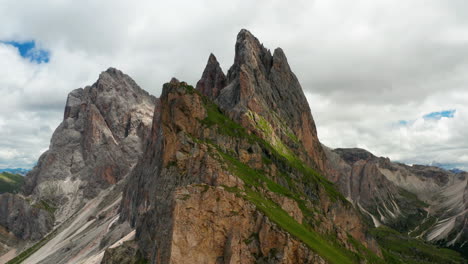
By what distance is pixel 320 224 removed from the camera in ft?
373

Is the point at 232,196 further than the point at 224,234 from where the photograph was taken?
Yes

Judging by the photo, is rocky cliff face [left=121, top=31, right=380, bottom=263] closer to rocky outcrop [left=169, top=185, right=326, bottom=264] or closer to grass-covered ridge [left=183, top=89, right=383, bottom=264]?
rocky outcrop [left=169, top=185, right=326, bottom=264]

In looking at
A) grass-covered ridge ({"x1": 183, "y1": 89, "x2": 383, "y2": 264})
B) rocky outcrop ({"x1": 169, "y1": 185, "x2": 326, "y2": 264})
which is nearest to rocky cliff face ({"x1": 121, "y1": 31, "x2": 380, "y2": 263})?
rocky outcrop ({"x1": 169, "y1": 185, "x2": 326, "y2": 264})

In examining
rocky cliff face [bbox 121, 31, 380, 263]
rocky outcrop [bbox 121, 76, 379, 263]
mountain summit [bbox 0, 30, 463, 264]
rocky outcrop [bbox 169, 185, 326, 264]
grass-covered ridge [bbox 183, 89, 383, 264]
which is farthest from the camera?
grass-covered ridge [bbox 183, 89, 383, 264]

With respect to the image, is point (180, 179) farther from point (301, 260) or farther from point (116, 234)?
point (116, 234)

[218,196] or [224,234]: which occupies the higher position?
[218,196]

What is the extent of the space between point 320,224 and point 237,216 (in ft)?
159

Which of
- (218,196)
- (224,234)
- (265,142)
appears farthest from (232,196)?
(265,142)

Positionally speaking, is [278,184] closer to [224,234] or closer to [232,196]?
[232,196]

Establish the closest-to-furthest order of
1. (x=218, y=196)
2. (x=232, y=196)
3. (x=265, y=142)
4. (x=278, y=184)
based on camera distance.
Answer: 1. (x=218, y=196)
2. (x=232, y=196)
3. (x=278, y=184)
4. (x=265, y=142)

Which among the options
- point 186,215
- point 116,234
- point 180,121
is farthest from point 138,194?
point 186,215

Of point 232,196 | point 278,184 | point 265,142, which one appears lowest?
point 232,196

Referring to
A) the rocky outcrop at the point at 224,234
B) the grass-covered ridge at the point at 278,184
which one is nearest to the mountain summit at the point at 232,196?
the rocky outcrop at the point at 224,234

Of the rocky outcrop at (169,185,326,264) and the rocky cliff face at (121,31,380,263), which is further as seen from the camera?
the rocky cliff face at (121,31,380,263)
